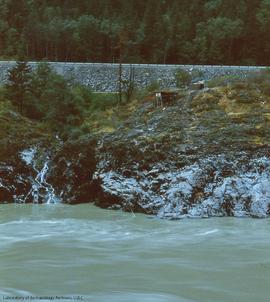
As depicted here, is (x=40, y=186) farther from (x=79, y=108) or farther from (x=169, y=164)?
(x=79, y=108)

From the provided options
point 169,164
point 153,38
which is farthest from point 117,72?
point 169,164

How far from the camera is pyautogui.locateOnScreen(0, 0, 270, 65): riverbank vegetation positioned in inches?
1762

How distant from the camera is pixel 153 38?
46000mm

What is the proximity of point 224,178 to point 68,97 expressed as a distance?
9.78m

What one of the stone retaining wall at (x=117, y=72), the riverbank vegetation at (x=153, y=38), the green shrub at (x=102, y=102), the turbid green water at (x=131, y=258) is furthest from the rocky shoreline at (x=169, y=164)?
the riverbank vegetation at (x=153, y=38)

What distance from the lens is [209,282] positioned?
550cm

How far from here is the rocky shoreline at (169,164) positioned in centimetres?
1005

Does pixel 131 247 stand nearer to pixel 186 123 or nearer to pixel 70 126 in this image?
pixel 186 123

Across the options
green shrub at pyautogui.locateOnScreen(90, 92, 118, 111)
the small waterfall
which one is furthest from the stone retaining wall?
the small waterfall

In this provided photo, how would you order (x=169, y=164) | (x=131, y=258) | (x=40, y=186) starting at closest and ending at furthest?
(x=131, y=258), (x=169, y=164), (x=40, y=186)

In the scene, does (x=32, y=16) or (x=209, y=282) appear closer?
(x=209, y=282)

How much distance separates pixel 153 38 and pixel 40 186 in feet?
117

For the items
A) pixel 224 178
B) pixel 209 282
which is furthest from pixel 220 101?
pixel 209 282

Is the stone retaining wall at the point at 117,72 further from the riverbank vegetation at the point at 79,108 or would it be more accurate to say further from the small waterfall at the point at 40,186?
the small waterfall at the point at 40,186
